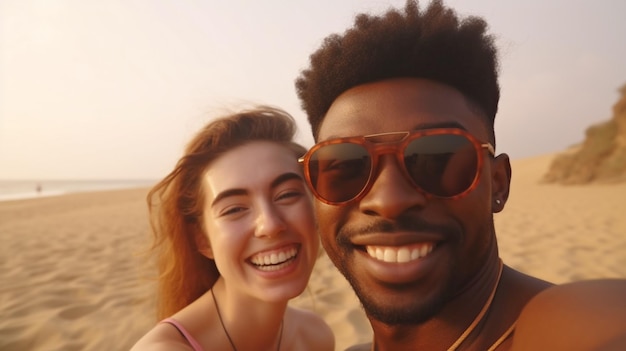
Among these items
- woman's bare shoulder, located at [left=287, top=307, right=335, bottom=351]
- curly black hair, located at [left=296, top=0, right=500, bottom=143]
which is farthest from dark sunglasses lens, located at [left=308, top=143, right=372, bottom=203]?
woman's bare shoulder, located at [left=287, top=307, right=335, bottom=351]

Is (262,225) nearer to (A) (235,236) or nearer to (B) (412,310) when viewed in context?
(A) (235,236)

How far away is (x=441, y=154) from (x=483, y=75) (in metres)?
0.43

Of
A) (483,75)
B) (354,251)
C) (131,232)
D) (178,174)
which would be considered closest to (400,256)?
(354,251)

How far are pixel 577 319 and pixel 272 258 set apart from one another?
1.35 m

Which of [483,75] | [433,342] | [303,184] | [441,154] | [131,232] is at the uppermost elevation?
[483,75]

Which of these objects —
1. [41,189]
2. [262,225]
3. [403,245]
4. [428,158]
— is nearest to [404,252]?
[403,245]

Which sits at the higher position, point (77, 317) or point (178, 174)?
point (178, 174)

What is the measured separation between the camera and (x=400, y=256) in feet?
4.44

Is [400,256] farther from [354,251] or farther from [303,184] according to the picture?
[303,184]

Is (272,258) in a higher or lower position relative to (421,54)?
lower

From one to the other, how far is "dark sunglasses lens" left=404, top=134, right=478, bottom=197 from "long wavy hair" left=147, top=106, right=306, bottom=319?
1048mm

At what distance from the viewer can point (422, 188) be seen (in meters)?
1.36

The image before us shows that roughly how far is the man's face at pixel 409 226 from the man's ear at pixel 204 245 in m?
1.16

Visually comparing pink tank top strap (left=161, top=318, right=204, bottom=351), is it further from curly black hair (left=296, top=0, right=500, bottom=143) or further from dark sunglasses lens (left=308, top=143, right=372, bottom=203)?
curly black hair (left=296, top=0, right=500, bottom=143)
